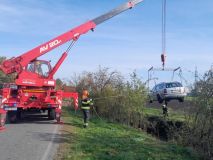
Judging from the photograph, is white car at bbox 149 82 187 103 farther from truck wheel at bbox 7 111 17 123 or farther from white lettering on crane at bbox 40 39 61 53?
truck wheel at bbox 7 111 17 123

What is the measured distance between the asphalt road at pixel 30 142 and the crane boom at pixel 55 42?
126 inches

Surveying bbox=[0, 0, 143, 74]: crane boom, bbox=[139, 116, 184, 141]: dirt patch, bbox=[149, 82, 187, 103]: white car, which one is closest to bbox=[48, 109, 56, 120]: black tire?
bbox=[0, 0, 143, 74]: crane boom

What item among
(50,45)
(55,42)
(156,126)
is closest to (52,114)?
(50,45)

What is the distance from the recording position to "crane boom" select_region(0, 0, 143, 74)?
19.1m

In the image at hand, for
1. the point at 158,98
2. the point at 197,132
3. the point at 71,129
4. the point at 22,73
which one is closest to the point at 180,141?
the point at 197,132

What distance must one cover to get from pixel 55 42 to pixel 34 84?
254 centimetres

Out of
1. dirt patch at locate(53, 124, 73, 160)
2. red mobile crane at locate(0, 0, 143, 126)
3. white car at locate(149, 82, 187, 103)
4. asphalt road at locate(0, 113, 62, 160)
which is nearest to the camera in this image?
asphalt road at locate(0, 113, 62, 160)

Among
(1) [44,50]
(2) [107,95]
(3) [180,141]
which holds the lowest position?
(3) [180,141]

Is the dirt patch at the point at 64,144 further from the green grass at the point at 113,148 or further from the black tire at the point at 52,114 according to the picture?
the black tire at the point at 52,114

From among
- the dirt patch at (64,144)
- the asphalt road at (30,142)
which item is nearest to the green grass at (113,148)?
the dirt patch at (64,144)

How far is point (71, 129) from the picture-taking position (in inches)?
647

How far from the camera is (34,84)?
1900 centimetres

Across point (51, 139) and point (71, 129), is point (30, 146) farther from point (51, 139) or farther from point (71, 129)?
point (71, 129)

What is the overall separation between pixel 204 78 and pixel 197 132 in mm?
1908
